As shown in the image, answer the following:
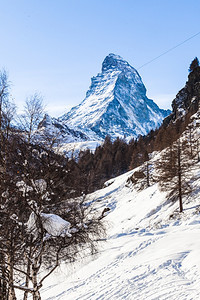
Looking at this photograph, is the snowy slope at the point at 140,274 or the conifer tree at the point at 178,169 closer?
the snowy slope at the point at 140,274

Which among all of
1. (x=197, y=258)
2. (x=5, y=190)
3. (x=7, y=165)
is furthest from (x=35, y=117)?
(x=197, y=258)

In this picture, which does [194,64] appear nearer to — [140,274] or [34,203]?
[140,274]

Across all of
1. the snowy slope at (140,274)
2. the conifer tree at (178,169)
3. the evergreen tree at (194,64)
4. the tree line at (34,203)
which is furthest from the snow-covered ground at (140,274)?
the evergreen tree at (194,64)

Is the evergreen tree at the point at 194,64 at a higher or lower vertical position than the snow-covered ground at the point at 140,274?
higher

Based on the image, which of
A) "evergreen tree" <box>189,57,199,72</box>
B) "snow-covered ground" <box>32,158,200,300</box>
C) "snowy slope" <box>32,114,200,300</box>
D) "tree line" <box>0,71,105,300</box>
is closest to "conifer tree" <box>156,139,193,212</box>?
"snowy slope" <box>32,114,200,300</box>

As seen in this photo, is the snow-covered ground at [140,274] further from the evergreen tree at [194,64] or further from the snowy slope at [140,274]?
the evergreen tree at [194,64]

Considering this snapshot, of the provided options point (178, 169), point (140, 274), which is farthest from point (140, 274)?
point (178, 169)

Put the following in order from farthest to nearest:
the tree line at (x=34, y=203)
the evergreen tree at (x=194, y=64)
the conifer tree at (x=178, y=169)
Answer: the evergreen tree at (x=194, y=64) → the conifer tree at (x=178, y=169) → the tree line at (x=34, y=203)

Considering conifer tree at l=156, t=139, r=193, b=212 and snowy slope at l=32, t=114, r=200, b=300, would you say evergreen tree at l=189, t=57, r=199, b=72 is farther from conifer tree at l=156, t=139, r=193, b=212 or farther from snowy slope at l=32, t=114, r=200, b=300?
snowy slope at l=32, t=114, r=200, b=300

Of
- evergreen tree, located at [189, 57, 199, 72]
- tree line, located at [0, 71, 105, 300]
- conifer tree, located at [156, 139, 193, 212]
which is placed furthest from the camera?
evergreen tree, located at [189, 57, 199, 72]

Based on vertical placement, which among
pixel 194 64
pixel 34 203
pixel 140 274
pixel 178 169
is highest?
pixel 194 64

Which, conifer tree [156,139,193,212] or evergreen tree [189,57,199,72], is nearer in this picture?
conifer tree [156,139,193,212]

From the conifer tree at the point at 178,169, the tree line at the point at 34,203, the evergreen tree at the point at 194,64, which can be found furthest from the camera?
the evergreen tree at the point at 194,64

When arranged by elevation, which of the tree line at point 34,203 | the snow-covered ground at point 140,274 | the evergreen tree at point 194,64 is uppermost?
the evergreen tree at point 194,64
